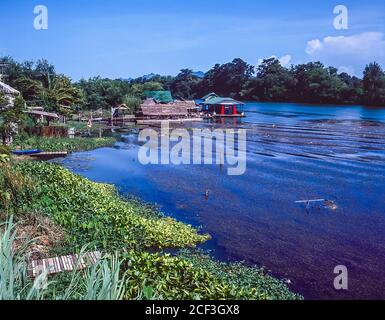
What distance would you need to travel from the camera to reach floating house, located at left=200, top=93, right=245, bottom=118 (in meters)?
40.2

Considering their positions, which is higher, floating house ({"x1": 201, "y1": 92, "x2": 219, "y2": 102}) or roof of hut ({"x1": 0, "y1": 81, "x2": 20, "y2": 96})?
floating house ({"x1": 201, "y1": 92, "x2": 219, "y2": 102})

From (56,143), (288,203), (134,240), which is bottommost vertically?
(288,203)

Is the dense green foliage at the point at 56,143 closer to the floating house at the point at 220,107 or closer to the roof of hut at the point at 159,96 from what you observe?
the roof of hut at the point at 159,96

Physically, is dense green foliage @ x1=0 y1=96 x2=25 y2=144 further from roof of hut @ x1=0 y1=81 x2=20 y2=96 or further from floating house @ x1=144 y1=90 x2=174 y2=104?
floating house @ x1=144 y1=90 x2=174 y2=104

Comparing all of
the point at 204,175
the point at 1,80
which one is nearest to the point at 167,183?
the point at 204,175

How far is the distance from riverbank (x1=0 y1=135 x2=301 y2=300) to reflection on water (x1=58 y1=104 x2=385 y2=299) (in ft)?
1.86

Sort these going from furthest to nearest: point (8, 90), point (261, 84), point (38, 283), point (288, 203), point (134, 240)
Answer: point (261, 84) < point (8, 90) < point (288, 203) < point (134, 240) < point (38, 283)

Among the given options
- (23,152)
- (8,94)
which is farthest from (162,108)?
(8,94)

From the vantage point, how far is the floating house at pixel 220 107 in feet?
132

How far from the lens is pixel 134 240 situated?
718 centimetres

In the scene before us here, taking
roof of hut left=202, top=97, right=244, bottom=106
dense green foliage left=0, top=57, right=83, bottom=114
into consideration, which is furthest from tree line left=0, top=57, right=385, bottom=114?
roof of hut left=202, top=97, right=244, bottom=106

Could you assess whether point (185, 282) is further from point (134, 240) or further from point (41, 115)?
point (41, 115)

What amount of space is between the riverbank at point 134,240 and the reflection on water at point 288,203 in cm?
57

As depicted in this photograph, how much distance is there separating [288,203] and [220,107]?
33.6 meters
